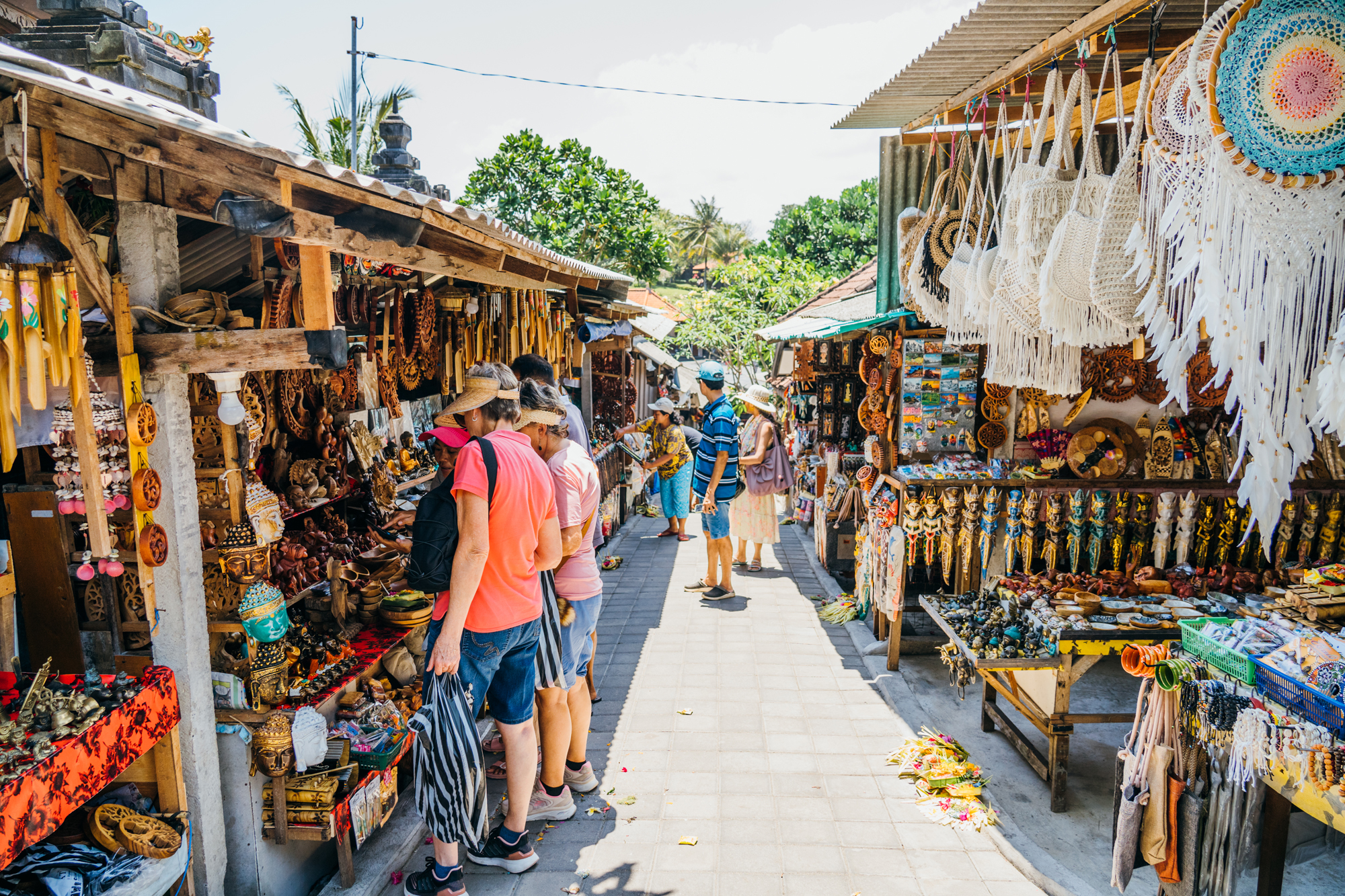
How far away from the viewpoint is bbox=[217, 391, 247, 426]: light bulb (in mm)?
2826

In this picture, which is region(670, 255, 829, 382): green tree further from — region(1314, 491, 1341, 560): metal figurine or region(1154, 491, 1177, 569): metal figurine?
region(1314, 491, 1341, 560): metal figurine

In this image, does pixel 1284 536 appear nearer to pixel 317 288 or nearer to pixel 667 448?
pixel 667 448

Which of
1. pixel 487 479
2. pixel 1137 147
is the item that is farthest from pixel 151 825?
pixel 1137 147

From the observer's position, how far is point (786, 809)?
3.72m

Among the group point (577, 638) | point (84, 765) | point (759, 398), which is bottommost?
point (577, 638)

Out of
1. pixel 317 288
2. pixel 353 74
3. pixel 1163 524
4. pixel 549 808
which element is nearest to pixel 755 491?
pixel 1163 524

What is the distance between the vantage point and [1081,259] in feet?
9.73

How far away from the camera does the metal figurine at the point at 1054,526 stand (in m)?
4.96

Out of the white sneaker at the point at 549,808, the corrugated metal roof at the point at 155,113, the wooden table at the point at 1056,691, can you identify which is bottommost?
the white sneaker at the point at 549,808

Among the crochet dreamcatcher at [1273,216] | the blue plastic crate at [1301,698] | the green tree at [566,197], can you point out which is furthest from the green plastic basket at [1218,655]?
the green tree at [566,197]

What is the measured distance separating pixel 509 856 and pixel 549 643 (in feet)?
2.88

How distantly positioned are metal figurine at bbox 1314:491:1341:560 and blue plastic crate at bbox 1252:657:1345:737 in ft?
9.02

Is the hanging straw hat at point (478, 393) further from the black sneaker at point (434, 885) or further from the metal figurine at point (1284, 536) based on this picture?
the metal figurine at point (1284, 536)

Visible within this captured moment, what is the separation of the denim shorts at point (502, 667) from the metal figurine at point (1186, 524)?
13.5 ft
